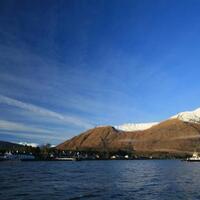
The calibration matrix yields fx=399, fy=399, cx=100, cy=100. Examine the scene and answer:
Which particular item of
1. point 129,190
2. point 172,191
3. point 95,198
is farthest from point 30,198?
point 172,191

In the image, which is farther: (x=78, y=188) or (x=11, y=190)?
(x=78, y=188)

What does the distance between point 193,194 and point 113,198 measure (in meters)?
12.0

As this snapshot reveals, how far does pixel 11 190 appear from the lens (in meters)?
54.9

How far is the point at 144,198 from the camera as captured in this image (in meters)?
48.9

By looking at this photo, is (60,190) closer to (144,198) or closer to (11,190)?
(11,190)

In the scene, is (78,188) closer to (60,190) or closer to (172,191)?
(60,190)

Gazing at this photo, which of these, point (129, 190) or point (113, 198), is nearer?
point (113, 198)

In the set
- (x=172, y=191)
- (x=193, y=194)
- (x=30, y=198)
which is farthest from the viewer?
(x=172, y=191)

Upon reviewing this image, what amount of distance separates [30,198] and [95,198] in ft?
25.2

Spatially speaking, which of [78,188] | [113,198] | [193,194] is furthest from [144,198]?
[78,188]

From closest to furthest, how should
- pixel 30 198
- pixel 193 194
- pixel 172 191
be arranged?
pixel 30 198, pixel 193 194, pixel 172 191

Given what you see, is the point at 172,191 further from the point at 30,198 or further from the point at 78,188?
the point at 30,198

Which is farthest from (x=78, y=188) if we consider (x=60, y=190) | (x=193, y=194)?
(x=193, y=194)

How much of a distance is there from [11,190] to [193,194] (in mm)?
24742
